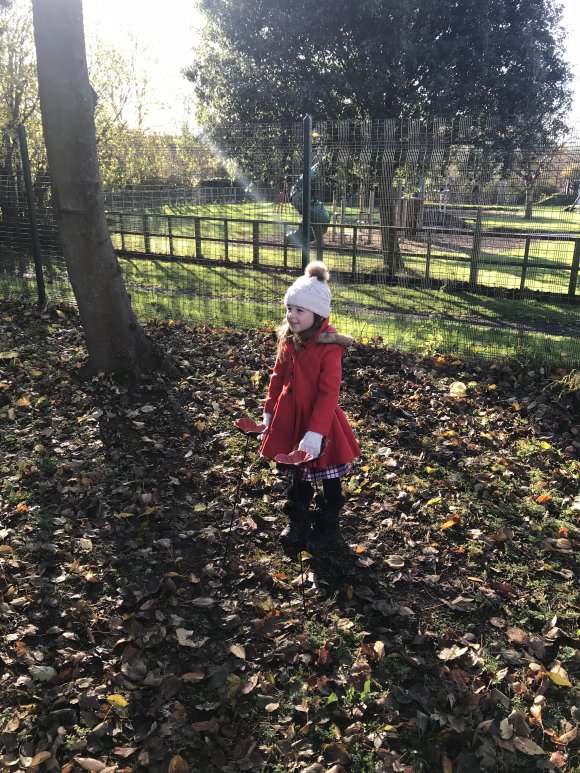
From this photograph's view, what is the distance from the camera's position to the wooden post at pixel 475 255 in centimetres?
748

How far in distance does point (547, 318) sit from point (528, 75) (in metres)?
6.56

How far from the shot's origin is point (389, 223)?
26.5 feet

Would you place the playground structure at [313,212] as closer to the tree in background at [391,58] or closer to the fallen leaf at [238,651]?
the fallen leaf at [238,651]

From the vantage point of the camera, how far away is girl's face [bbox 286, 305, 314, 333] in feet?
11.0

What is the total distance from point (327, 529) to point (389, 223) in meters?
5.36

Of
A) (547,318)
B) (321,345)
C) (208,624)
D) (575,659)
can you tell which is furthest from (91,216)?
(547,318)

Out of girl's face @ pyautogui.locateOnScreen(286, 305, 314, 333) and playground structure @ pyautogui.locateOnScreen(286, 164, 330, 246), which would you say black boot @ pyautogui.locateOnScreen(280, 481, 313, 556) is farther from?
playground structure @ pyautogui.locateOnScreen(286, 164, 330, 246)

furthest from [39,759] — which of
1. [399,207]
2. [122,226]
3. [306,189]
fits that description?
[122,226]

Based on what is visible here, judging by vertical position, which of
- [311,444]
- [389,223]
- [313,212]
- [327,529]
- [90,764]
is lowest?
[90,764]

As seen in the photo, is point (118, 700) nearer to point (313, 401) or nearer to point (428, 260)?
point (313, 401)

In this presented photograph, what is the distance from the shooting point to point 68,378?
631 cm

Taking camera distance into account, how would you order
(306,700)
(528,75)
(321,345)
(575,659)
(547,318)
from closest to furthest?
1. (306,700)
2. (575,659)
3. (321,345)
4. (547,318)
5. (528,75)

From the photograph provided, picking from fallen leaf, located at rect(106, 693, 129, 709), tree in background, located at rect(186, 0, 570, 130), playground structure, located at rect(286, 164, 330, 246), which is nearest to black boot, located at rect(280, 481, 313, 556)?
fallen leaf, located at rect(106, 693, 129, 709)

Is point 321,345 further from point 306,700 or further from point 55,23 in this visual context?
point 55,23
